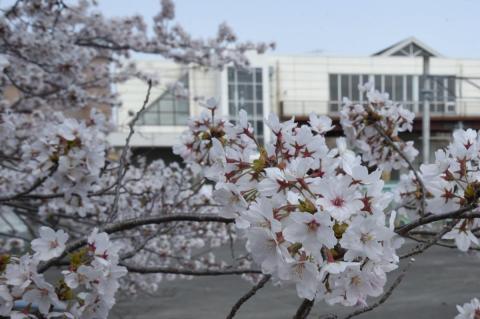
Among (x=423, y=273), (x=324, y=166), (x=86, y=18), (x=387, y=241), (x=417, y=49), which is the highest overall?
(x=417, y=49)

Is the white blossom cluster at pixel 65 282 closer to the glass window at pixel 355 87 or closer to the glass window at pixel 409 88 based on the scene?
the glass window at pixel 355 87

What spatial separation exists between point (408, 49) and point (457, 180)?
115ft

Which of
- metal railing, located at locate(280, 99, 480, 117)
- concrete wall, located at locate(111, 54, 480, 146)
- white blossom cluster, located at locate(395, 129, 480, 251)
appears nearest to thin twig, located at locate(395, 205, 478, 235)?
white blossom cluster, located at locate(395, 129, 480, 251)

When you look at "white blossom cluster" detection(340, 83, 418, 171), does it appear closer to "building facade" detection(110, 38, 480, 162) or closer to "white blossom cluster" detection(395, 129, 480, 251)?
"white blossom cluster" detection(395, 129, 480, 251)

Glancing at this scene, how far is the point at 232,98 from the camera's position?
31562 millimetres

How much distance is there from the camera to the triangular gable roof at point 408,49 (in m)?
34.0

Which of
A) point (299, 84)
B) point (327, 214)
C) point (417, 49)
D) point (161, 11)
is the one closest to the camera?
point (327, 214)

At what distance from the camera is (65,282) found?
1.69 meters

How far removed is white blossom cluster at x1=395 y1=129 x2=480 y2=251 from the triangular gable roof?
1321 inches

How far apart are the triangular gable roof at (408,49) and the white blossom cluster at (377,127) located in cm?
3206

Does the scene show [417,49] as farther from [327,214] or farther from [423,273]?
[327,214]

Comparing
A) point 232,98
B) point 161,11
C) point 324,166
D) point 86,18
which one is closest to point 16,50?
point 86,18

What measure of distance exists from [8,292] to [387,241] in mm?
1137

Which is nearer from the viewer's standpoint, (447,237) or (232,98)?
(447,237)
